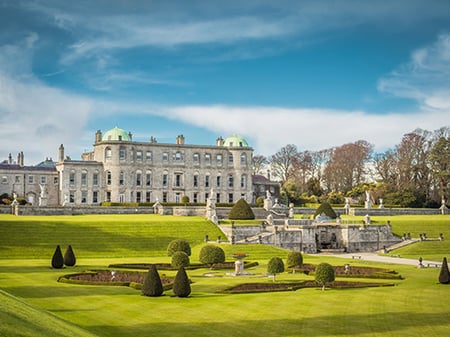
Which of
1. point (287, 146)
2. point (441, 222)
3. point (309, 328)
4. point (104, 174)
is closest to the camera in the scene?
point (309, 328)

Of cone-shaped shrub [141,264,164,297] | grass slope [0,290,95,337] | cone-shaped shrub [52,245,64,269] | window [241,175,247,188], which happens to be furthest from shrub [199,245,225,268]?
window [241,175,247,188]

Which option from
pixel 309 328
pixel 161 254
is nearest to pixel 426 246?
pixel 161 254

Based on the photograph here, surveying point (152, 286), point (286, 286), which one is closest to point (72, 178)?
point (286, 286)

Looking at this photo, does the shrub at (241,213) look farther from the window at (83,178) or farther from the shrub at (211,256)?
the shrub at (211,256)

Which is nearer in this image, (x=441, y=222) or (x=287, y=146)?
(x=441, y=222)

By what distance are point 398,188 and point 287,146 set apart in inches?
1107

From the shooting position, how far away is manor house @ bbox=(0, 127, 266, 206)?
260ft

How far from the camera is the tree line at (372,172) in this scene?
281 ft

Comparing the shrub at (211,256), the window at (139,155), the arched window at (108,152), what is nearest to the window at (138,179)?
the window at (139,155)

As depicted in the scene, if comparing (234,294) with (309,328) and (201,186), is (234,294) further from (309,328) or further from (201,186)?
(201,186)

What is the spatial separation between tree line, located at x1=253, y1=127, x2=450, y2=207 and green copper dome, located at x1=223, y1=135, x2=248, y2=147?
889cm

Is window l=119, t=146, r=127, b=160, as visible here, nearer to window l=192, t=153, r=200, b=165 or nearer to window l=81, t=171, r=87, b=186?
window l=81, t=171, r=87, b=186

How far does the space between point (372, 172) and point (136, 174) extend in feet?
142

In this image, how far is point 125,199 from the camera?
81000 millimetres
